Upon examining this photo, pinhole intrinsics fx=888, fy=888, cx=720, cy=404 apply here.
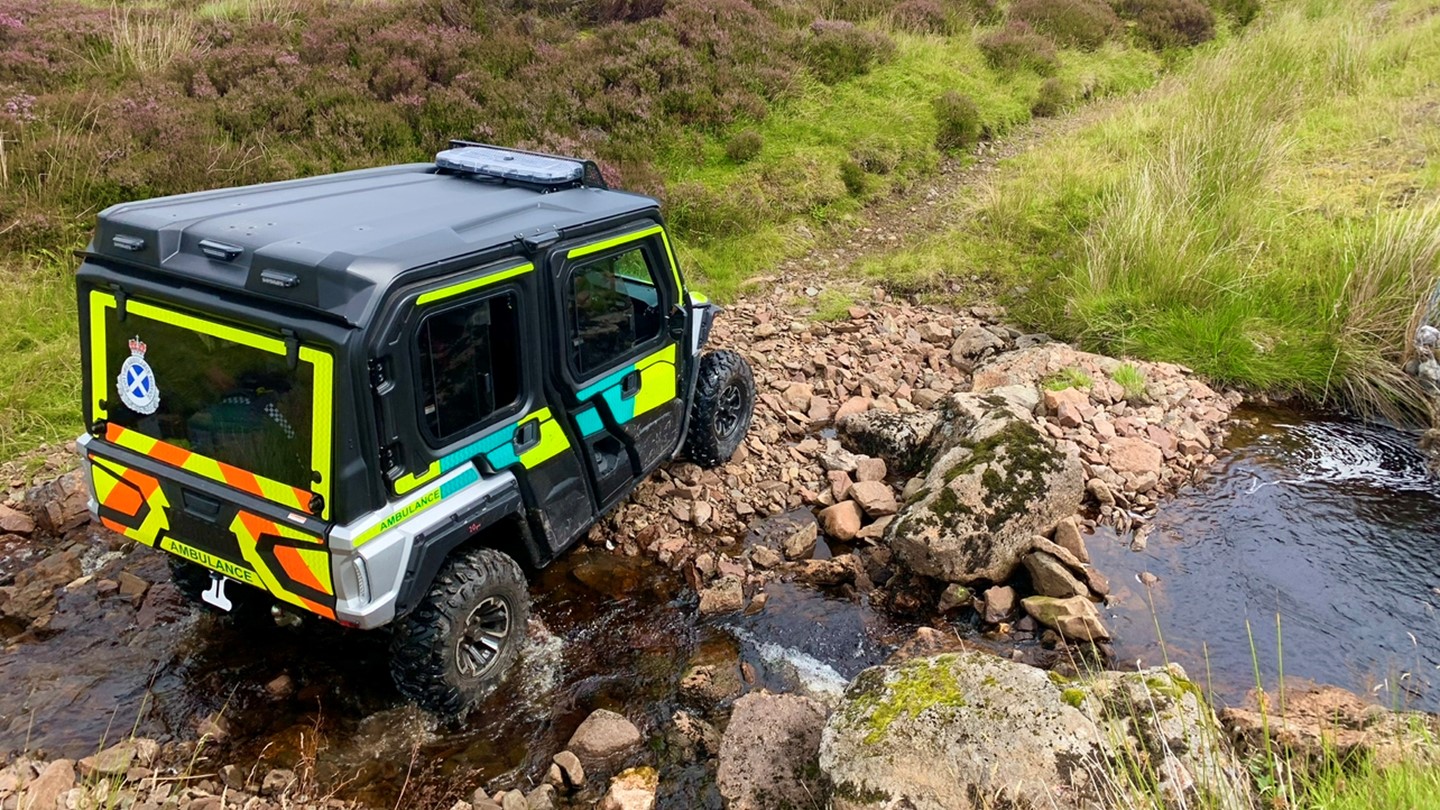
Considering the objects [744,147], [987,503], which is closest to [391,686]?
[987,503]

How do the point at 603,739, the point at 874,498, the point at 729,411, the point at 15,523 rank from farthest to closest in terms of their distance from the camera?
the point at 729,411, the point at 874,498, the point at 15,523, the point at 603,739

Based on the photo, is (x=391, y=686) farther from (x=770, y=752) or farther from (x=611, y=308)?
(x=611, y=308)

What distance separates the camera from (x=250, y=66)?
9.78 meters

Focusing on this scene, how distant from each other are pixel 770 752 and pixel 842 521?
2.09m

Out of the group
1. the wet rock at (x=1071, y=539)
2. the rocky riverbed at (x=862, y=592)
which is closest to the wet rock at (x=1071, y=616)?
the rocky riverbed at (x=862, y=592)

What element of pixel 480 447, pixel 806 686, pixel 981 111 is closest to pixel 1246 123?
pixel 981 111

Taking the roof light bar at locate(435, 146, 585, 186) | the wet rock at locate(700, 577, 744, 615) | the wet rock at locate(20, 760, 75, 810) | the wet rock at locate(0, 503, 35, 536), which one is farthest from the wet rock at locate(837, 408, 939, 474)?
the wet rock at locate(0, 503, 35, 536)

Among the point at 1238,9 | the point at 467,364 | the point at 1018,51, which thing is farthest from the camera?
the point at 1238,9

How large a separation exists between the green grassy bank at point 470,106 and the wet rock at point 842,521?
3421 mm

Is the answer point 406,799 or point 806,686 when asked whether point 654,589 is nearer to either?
point 806,686

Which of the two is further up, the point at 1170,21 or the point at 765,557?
the point at 1170,21

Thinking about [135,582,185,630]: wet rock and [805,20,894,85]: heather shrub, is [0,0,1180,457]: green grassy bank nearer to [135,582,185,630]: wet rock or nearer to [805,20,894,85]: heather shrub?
[805,20,894,85]: heather shrub

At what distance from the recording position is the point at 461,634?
3.69 metres

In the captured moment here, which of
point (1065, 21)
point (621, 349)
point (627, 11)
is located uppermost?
point (1065, 21)
